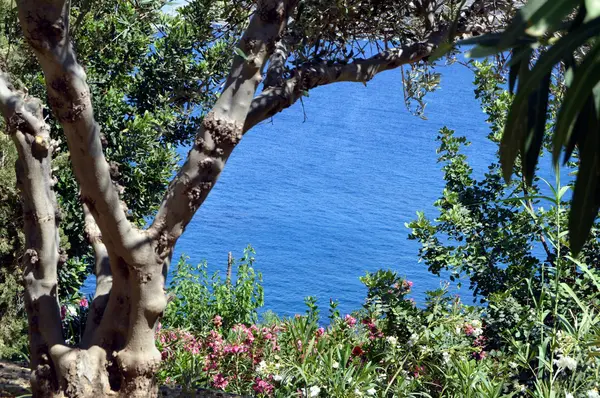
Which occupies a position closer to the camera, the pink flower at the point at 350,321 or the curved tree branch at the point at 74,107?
the curved tree branch at the point at 74,107

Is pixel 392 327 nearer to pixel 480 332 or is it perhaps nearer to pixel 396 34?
pixel 480 332

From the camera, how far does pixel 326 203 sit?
19.4m

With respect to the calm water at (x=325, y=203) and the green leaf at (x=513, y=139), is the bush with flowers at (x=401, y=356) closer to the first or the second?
the green leaf at (x=513, y=139)

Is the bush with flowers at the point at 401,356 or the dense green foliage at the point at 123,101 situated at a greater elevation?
the dense green foliage at the point at 123,101

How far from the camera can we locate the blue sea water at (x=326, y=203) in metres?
15.0

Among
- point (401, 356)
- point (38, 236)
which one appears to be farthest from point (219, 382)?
point (38, 236)

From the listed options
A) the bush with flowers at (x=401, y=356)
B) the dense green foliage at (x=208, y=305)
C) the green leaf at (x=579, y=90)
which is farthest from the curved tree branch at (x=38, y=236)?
the dense green foliage at (x=208, y=305)

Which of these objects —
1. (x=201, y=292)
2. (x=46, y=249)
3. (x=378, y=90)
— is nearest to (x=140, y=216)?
(x=201, y=292)

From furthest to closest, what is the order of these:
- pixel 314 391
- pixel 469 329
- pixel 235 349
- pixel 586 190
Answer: pixel 235 349 < pixel 469 329 < pixel 314 391 < pixel 586 190

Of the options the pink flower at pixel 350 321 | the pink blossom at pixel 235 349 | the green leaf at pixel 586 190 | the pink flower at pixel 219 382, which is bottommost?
the green leaf at pixel 586 190

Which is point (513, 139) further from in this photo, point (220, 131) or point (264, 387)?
point (264, 387)

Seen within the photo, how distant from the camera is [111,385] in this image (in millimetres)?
3461

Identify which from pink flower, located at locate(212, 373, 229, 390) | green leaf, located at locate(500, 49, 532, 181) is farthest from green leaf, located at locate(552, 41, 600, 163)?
pink flower, located at locate(212, 373, 229, 390)

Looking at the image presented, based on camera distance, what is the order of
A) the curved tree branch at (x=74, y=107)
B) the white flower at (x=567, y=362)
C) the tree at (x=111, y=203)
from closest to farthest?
the curved tree branch at (x=74, y=107)
the tree at (x=111, y=203)
the white flower at (x=567, y=362)
